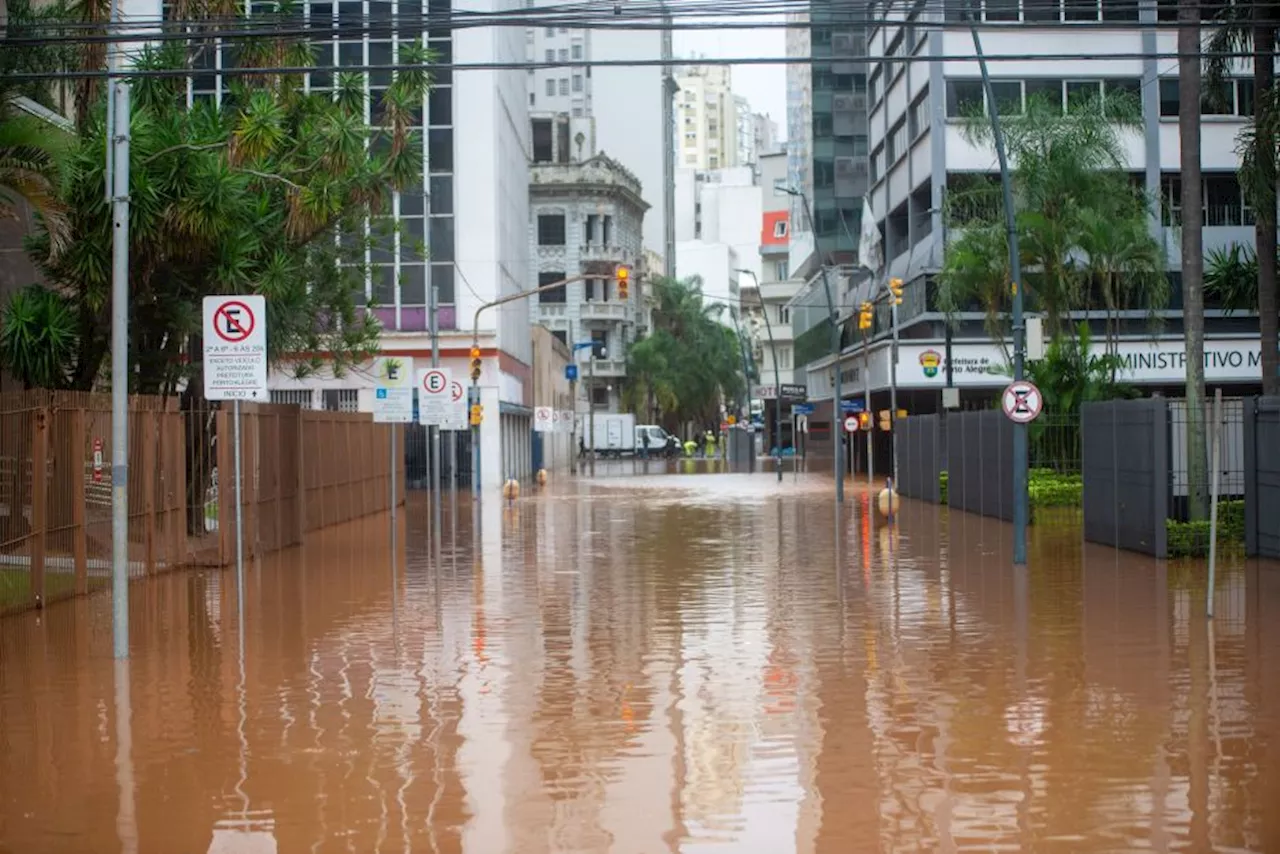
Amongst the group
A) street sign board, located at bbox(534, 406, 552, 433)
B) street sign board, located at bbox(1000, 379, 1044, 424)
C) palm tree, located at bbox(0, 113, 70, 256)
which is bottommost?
street sign board, located at bbox(1000, 379, 1044, 424)

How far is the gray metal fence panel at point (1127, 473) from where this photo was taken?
24141 mm

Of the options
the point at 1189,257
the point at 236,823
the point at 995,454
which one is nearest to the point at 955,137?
the point at 995,454

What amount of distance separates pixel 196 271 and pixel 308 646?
39.7ft

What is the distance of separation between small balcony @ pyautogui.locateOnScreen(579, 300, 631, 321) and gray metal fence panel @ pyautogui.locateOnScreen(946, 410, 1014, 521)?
71.7 meters

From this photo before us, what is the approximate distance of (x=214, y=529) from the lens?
28.9 m

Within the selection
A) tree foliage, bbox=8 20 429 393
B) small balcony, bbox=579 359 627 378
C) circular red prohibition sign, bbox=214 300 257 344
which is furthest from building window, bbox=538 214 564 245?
circular red prohibition sign, bbox=214 300 257 344

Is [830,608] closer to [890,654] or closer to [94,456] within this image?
[890,654]

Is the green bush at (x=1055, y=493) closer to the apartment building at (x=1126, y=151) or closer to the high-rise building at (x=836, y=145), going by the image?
the apartment building at (x=1126, y=151)

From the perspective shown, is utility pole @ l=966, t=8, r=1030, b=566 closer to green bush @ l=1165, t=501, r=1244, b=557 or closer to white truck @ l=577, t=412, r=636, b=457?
green bush @ l=1165, t=501, r=1244, b=557

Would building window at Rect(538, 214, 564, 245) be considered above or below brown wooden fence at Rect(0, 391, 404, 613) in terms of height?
above

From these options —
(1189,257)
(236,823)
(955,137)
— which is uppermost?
(955,137)

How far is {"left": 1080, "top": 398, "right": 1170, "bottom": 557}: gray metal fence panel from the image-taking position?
2414 centimetres

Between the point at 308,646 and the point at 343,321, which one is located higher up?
the point at 343,321

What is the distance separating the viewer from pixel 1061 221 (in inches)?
1533
